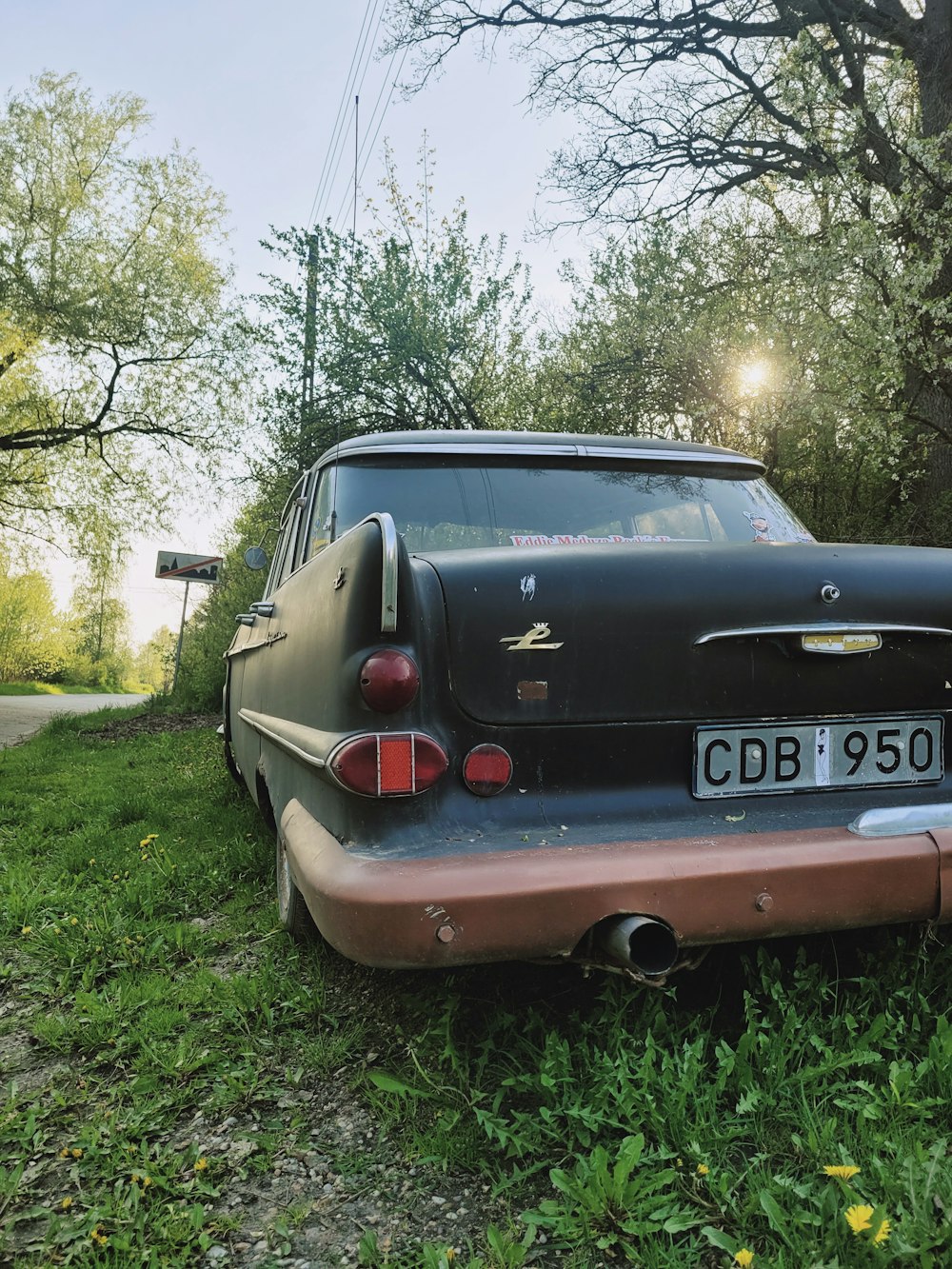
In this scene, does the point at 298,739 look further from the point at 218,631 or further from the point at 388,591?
the point at 218,631

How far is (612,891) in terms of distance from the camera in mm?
1825

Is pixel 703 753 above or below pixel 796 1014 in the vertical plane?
above

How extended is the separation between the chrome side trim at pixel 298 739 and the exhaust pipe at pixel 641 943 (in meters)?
0.73

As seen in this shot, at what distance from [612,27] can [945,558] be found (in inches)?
506

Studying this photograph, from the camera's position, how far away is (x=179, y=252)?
2120 cm

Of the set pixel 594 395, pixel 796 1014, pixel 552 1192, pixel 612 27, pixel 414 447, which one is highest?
pixel 612 27

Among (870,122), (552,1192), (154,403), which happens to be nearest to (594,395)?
(870,122)

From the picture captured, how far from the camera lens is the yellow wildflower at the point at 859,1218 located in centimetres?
147

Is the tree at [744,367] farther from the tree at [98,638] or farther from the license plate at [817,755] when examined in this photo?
the tree at [98,638]

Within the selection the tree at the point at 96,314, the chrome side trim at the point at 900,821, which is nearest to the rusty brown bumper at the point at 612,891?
the chrome side trim at the point at 900,821

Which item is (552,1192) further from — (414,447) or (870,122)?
(870,122)

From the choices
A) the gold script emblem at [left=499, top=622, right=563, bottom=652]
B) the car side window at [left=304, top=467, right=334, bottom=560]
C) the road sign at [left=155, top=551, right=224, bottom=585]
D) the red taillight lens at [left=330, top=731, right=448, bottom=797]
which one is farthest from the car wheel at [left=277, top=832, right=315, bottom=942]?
the road sign at [left=155, top=551, right=224, bottom=585]

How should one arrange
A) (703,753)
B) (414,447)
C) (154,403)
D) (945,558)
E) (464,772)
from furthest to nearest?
(154,403)
(414,447)
(945,558)
(703,753)
(464,772)

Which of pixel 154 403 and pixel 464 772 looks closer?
pixel 464 772
